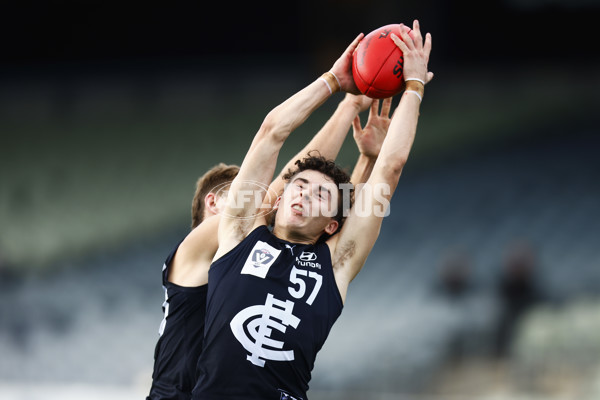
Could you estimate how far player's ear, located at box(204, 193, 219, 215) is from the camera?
407cm

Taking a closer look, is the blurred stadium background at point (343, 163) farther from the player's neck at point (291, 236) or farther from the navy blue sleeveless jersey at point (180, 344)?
the player's neck at point (291, 236)

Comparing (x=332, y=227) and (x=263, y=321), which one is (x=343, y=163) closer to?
(x=332, y=227)

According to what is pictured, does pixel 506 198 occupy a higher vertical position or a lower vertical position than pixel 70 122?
lower

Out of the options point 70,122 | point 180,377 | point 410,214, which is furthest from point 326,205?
point 70,122

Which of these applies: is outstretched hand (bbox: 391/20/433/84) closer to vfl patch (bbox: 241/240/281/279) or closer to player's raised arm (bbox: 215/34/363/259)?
player's raised arm (bbox: 215/34/363/259)

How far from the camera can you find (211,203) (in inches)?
161

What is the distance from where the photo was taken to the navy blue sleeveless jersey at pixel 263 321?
3150mm

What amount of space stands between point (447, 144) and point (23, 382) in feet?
25.4

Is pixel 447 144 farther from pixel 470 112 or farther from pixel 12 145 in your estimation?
pixel 12 145

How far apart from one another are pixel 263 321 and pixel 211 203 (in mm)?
1154

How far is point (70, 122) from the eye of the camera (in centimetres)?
1155

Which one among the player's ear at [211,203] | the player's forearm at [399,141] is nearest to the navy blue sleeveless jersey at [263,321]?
the player's forearm at [399,141]

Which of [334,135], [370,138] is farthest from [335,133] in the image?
[370,138]

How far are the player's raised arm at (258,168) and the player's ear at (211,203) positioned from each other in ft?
2.00
